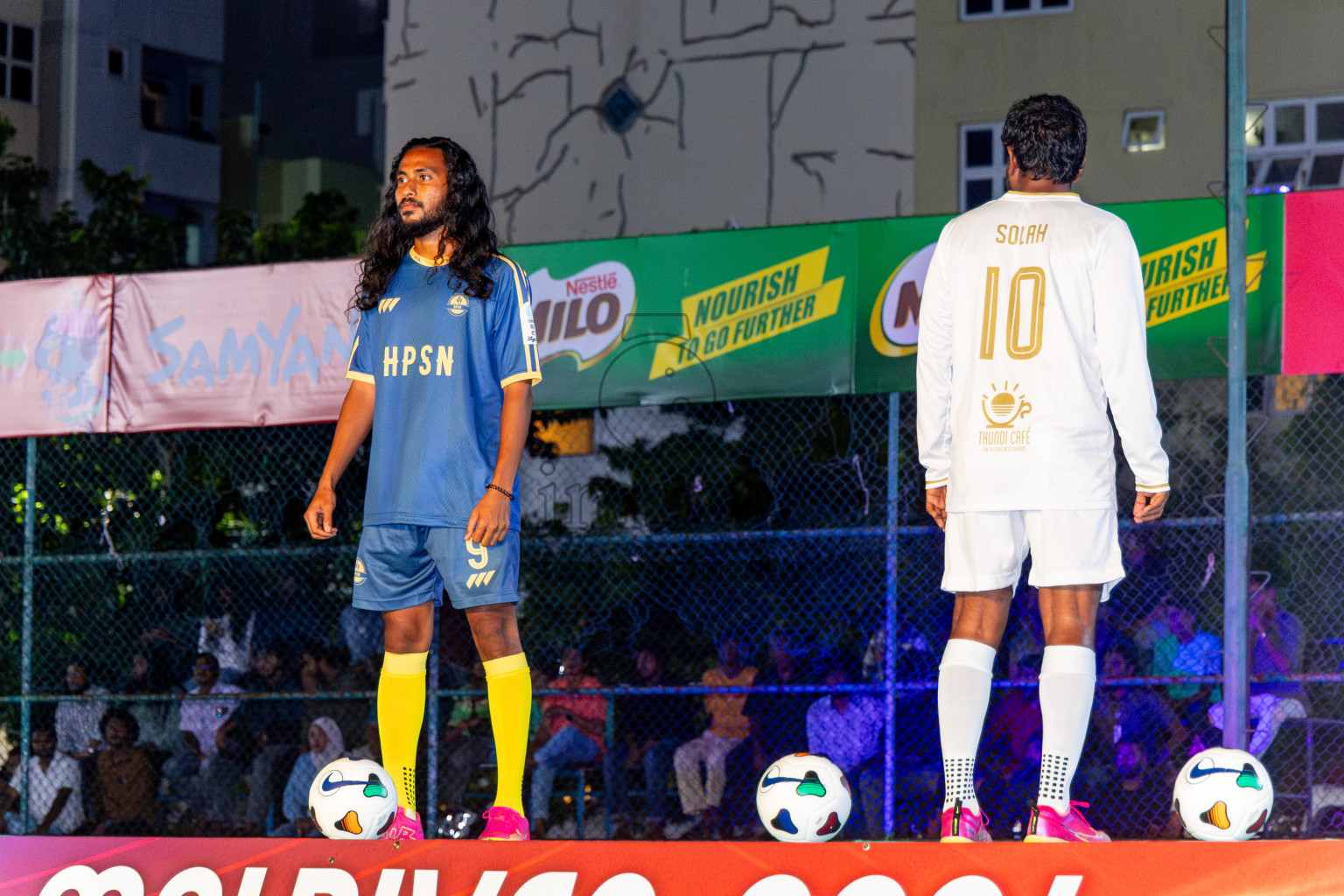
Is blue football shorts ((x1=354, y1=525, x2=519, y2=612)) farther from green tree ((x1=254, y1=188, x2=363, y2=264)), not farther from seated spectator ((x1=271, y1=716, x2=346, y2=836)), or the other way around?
green tree ((x1=254, y1=188, x2=363, y2=264))

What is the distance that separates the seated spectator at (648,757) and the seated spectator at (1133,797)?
224 centimetres

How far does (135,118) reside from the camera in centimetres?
2842

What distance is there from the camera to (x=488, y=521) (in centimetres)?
437

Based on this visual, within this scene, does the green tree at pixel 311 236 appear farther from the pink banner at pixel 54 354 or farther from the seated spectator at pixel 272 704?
the pink banner at pixel 54 354

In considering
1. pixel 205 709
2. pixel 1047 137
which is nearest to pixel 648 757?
pixel 205 709

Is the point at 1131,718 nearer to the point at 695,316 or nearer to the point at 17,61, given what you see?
the point at 695,316

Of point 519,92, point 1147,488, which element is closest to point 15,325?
point 1147,488

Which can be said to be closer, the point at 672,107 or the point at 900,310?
the point at 900,310

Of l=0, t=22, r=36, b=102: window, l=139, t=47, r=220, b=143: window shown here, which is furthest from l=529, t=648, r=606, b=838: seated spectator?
l=139, t=47, r=220, b=143: window

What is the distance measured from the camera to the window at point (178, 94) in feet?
95.6

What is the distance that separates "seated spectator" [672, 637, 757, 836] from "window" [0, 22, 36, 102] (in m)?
22.2

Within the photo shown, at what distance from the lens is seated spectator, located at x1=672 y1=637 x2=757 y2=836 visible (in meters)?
8.01

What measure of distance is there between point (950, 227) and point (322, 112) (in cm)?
3124

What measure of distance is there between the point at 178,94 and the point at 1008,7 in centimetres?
1932
